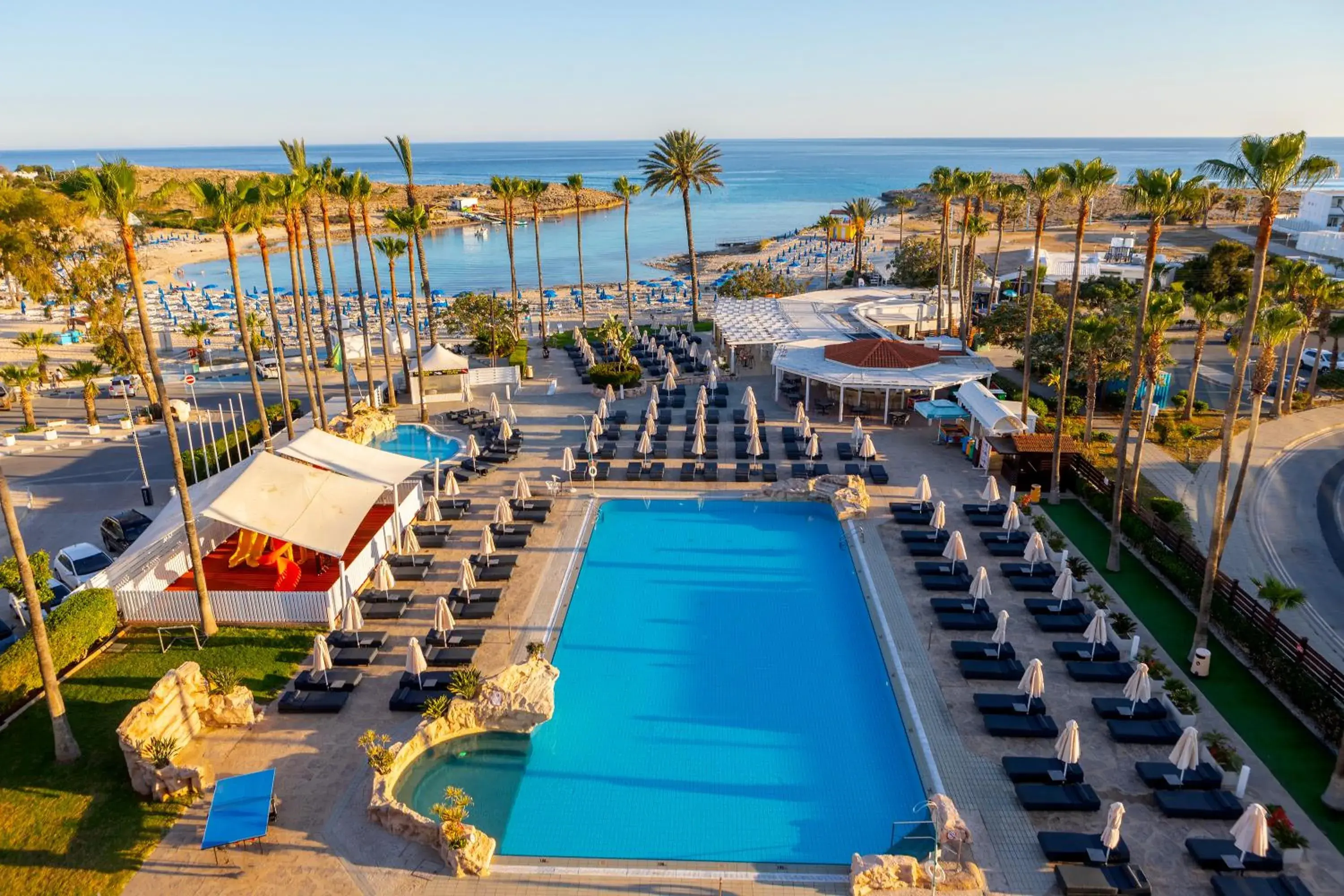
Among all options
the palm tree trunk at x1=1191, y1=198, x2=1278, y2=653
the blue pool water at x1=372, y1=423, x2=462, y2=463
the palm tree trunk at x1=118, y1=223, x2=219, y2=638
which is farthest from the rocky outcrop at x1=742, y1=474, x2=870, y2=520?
the palm tree trunk at x1=118, y1=223, x2=219, y2=638

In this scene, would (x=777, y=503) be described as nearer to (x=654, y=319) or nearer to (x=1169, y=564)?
(x=1169, y=564)

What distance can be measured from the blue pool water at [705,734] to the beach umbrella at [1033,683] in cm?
249

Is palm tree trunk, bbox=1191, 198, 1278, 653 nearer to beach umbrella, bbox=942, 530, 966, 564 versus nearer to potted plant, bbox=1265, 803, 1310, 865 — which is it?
beach umbrella, bbox=942, 530, 966, 564

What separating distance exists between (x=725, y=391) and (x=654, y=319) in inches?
851

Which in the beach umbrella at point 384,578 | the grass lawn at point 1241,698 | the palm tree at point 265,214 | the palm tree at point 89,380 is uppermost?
the palm tree at point 265,214

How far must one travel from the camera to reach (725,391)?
40.0 m

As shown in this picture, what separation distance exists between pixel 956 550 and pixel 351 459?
17288 millimetres

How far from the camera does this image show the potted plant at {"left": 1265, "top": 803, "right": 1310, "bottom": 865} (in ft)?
41.8

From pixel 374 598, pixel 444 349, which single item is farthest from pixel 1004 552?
pixel 444 349

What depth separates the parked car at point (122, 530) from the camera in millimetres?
24578

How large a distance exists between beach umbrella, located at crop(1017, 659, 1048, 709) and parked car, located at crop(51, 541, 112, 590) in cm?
2241

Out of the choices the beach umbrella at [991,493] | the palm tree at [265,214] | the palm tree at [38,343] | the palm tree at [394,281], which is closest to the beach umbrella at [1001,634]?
the beach umbrella at [991,493]

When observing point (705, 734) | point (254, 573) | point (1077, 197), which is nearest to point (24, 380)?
point (254, 573)

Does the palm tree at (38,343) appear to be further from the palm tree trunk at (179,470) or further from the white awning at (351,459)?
the palm tree trunk at (179,470)
